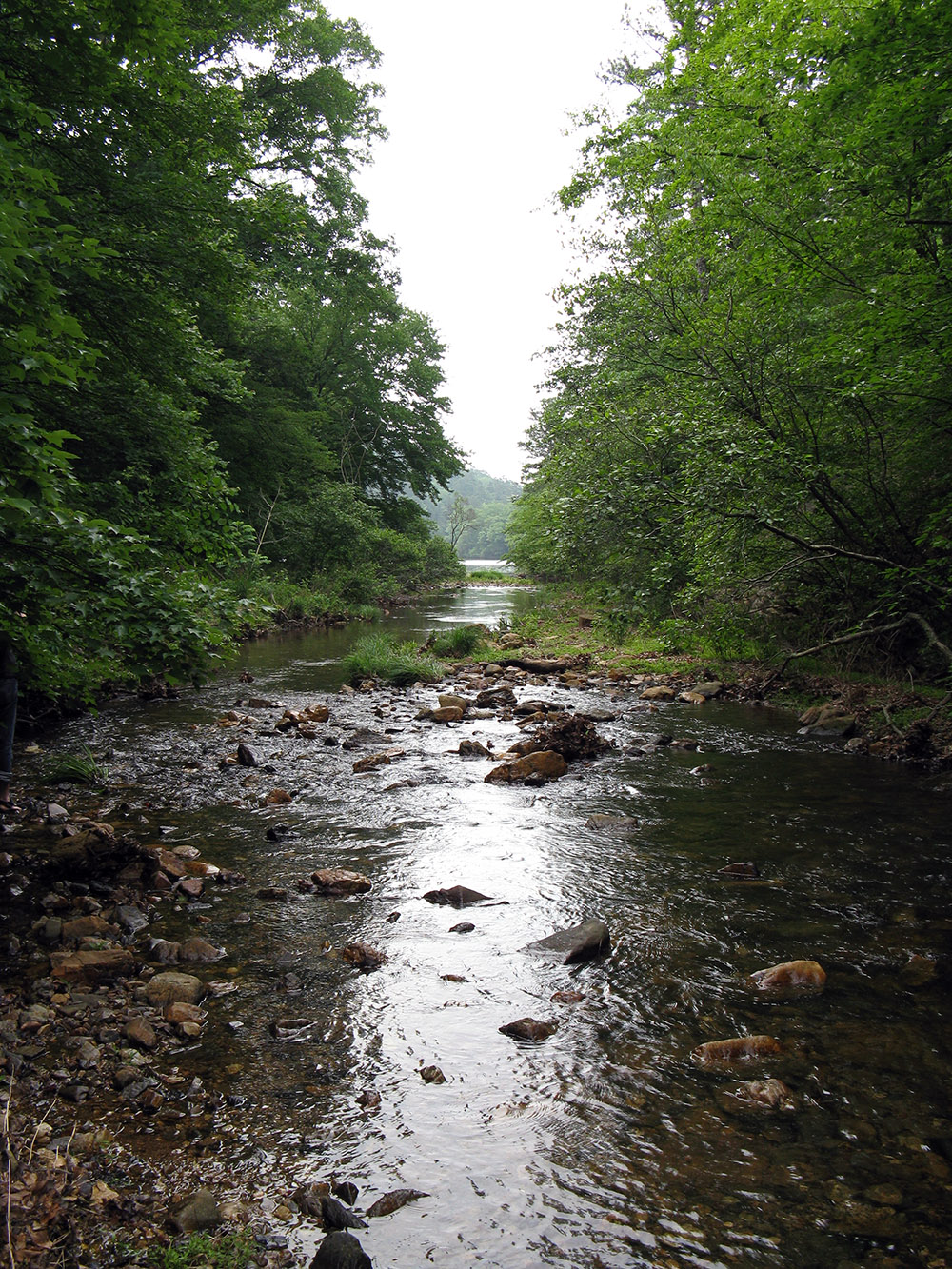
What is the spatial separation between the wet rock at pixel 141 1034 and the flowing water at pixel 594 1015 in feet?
0.64

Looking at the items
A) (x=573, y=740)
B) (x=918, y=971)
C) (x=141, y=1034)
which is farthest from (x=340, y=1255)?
(x=573, y=740)

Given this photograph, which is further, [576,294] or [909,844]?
[576,294]

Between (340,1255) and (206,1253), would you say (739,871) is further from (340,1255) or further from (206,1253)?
(206,1253)

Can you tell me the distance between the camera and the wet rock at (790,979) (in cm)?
368

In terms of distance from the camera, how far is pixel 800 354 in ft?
27.9

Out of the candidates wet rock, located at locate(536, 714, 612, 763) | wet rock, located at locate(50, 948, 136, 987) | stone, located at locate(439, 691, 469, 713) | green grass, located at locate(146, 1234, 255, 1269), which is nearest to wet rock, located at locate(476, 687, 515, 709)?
stone, located at locate(439, 691, 469, 713)

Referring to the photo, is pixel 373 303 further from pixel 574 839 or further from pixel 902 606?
pixel 574 839

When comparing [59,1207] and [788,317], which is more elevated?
[788,317]

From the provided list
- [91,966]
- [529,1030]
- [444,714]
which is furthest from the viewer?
[444,714]

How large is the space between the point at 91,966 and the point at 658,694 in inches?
392

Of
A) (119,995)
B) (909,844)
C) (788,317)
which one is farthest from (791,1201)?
(788,317)

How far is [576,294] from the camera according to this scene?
14.5 meters

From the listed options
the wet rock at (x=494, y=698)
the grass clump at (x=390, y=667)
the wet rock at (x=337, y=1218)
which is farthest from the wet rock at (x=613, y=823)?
the grass clump at (x=390, y=667)

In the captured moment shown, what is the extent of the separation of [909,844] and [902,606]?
14.7ft
